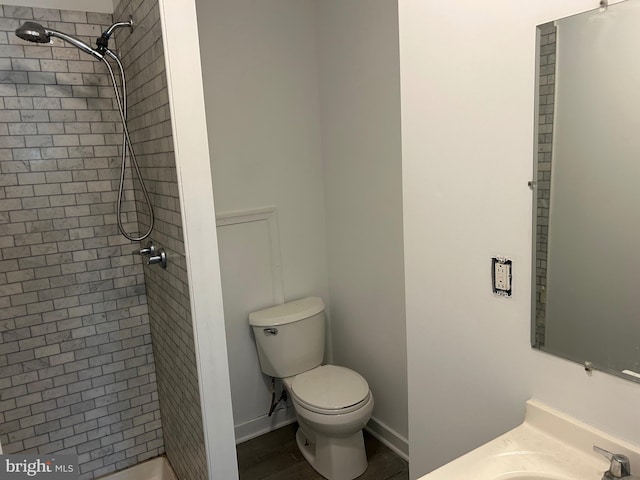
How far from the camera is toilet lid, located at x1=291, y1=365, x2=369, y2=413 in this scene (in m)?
2.12

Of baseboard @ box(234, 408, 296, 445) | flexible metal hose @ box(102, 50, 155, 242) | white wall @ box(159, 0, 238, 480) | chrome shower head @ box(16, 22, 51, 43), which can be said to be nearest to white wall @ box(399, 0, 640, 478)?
white wall @ box(159, 0, 238, 480)

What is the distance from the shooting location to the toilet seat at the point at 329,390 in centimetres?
211

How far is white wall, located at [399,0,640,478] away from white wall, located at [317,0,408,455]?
0.75 metres

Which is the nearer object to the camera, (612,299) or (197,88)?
(612,299)

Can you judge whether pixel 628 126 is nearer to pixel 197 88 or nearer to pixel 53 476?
pixel 197 88

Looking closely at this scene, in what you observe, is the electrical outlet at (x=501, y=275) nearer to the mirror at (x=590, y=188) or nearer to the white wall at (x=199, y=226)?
the mirror at (x=590, y=188)

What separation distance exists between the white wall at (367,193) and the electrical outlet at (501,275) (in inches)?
38.8

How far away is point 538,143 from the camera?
104 centimetres

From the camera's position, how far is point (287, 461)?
7.92ft

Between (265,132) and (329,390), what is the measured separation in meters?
1.33

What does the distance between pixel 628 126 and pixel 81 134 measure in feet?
6.44

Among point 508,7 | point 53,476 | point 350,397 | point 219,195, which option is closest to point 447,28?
point 508,7

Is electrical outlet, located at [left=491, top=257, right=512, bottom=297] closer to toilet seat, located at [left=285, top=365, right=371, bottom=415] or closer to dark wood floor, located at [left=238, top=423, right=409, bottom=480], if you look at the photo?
toilet seat, located at [left=285, top=365, right=371, bottom=415]

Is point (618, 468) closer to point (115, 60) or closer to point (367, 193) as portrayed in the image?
point (367, 193)
